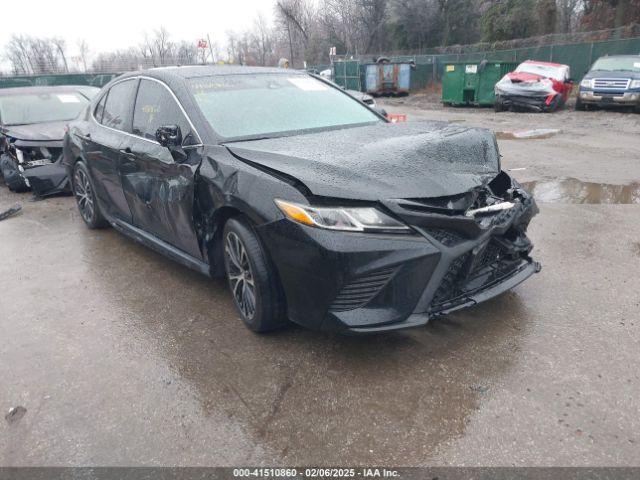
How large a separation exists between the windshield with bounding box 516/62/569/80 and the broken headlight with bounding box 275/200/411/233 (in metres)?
16.5

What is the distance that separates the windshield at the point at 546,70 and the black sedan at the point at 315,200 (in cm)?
1492

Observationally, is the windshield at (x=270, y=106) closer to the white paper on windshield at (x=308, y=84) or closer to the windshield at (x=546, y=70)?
the white paper on windshield at (x=308, y=84)

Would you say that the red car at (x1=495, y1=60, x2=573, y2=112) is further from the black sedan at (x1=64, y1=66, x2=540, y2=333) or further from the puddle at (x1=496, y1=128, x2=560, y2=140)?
the black sedan at (x1=64, y1=66, x2=540, y2=333)

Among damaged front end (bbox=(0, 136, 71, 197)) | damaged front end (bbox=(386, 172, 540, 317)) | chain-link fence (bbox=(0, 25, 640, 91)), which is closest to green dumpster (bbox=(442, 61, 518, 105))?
chain-link fence (bbox=(0, 25, 640, 91))

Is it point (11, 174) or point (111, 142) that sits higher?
point (111, 142)

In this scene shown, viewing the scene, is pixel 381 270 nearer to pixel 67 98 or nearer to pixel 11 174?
pixel 11 174

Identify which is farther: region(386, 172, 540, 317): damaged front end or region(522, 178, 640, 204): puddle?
region(522, 178, 640, 204): puddle

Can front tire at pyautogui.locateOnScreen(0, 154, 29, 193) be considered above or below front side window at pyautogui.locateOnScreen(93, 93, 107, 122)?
below

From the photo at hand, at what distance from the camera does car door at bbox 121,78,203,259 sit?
11.4 ft

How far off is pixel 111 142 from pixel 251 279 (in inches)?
91.2

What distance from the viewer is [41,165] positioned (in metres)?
7.30

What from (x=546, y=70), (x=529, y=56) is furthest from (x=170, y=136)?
(x=529, y=56)

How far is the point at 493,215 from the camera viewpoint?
9.38ft

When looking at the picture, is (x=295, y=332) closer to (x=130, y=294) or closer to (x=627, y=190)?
(x=130, y=294)
